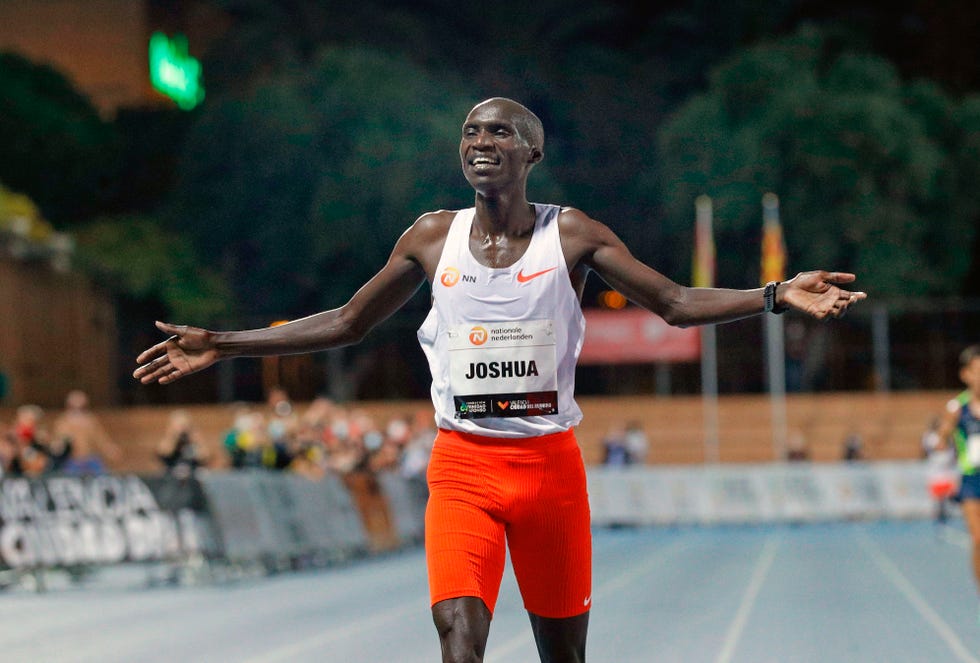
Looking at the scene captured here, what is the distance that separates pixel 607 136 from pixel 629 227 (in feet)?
10.1

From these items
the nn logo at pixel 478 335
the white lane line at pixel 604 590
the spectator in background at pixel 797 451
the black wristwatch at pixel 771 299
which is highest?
the black wristwatch at pixel 771 299

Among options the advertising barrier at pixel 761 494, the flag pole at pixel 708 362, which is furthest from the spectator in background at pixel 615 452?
the flag pole at pixel 708 362

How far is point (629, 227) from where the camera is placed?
5006 cm

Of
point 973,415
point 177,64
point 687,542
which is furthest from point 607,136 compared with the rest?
point 973,415

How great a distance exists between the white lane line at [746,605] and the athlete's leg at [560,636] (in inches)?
200

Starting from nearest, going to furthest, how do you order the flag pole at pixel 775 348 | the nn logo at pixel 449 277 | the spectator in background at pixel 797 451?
the nn logo at pixel 449 277 → the spectator in background at pixel 797 451 → the flag pole at pixel 775 348

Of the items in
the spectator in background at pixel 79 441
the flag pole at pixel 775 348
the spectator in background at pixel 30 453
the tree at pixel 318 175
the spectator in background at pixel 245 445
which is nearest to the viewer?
the spectator in background at pixel 30 453

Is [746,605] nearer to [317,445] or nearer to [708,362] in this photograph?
[317,445]

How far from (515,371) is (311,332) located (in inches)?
28.7

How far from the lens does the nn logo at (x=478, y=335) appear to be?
499 centimetres

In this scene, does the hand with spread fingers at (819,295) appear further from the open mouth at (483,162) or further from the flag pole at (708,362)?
the flag pole at (708,362)

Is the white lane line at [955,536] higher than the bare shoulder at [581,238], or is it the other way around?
the bare shoulder at [581,238]

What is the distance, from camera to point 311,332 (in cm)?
525

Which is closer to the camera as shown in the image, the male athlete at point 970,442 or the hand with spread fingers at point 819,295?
the hand with spread fingers at point 819,295
